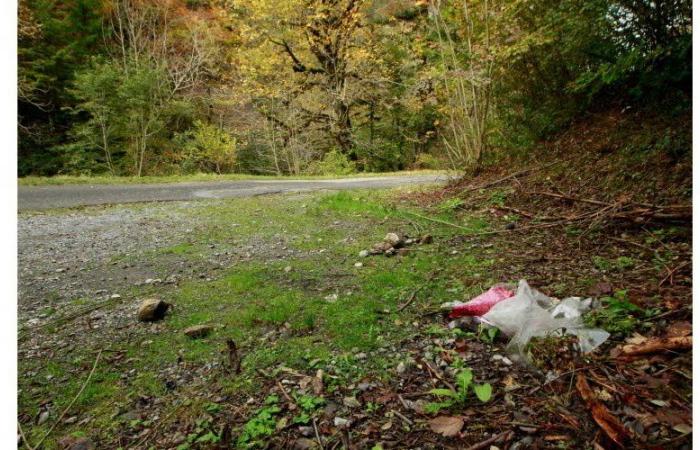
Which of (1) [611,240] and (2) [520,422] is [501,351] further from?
(1) [611,240]

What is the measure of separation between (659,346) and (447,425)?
102cm

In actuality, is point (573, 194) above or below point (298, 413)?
above

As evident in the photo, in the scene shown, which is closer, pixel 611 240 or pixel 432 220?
pixel 611 240

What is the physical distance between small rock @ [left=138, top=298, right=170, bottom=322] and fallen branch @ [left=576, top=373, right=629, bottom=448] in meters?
2.31

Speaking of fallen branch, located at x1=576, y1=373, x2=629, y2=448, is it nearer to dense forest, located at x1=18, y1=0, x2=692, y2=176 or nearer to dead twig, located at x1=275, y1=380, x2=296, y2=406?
dead twig, located at x1=275, y1=380, x2=296, y2=406

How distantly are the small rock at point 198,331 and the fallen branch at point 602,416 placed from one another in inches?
73.6

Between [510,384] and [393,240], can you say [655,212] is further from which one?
[510,384]

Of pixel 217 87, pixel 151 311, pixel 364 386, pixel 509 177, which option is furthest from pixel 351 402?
pixel 217 87

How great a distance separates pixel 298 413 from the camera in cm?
171

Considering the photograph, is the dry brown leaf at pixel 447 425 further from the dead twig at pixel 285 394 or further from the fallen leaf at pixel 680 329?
the fallen leaf at pixel 680 329

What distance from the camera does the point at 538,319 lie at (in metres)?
2.07

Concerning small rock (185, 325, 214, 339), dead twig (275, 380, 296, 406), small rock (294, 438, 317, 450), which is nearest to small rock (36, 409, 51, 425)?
small rock (185, 325, 214, 339)

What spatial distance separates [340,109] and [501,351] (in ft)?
56.5
